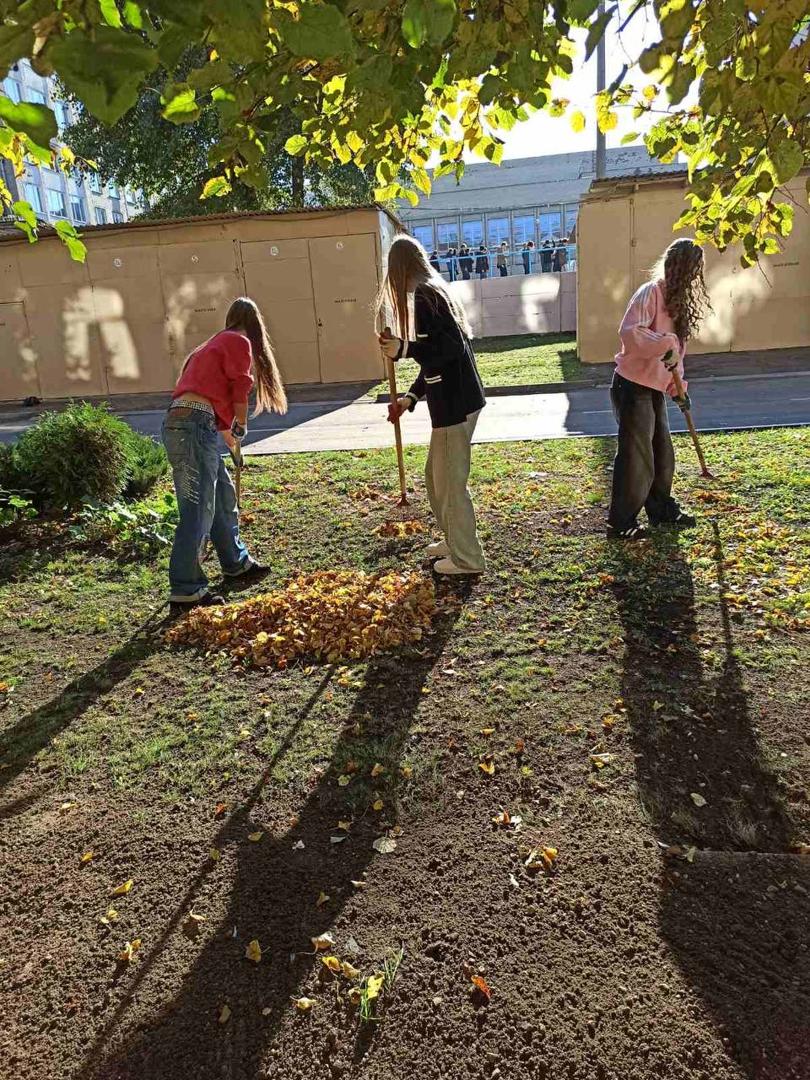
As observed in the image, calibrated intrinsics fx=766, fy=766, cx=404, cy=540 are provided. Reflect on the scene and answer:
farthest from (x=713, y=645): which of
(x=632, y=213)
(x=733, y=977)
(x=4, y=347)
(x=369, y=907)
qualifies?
(x=4, y=347)

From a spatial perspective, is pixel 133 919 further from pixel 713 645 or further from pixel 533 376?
pixel 533 376

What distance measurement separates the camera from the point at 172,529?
6.48m

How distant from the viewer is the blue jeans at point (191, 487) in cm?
487

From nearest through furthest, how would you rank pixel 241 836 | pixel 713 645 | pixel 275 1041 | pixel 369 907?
pixel 275 1041
pixel 369 907
pixel 241 836
pixel 713 645

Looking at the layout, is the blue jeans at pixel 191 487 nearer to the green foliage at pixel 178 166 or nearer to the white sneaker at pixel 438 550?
the white sneaker at pixel 438 550

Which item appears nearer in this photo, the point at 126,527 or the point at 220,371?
the point at 220,371

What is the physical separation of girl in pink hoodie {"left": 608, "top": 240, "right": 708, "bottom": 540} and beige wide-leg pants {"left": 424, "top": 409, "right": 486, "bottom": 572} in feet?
3.82

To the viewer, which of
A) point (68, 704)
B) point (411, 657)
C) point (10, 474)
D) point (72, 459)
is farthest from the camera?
point (10, 474)

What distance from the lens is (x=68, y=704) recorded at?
404 centimetres

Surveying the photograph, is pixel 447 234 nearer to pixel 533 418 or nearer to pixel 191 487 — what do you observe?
pixel 533 418

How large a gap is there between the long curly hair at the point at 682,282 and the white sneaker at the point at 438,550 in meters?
2.20

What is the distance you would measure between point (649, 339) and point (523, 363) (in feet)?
43.9

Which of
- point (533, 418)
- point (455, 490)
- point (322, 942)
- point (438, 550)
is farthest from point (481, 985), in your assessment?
point (533, 418)

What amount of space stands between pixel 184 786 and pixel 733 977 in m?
2.17
